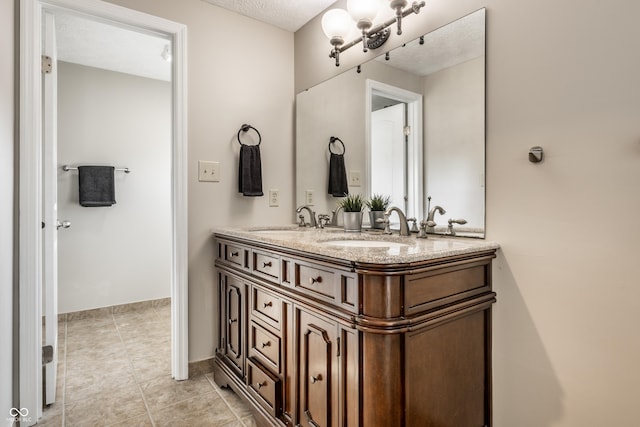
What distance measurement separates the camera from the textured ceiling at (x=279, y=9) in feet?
6.99

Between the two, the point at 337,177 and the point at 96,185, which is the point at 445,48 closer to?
the point at 337,177

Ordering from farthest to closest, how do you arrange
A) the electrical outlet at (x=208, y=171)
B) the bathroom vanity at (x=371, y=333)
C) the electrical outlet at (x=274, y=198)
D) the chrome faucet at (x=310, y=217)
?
1. the electrical outlet at (x=274, y=198)
2. the chrome faucet at (x=310, y=217)
3. the electrical outlet at (x=208, y=171)
4. the bathroom vanity at (x=371, y=333)

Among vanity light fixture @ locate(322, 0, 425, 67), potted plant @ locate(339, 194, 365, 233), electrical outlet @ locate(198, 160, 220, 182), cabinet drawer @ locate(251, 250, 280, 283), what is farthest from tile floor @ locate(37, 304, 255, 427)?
vanity light fixture @ locate(322, 0, 425, 67)

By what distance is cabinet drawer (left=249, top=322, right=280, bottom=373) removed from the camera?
1489 mm

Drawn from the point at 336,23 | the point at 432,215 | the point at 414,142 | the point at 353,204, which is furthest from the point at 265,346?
the point at 336,23

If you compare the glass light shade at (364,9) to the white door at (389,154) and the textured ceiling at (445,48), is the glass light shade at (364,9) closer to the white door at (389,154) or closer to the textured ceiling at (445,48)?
the textured ceiling at (445,48)

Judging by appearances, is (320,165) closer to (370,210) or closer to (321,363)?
(370,210)

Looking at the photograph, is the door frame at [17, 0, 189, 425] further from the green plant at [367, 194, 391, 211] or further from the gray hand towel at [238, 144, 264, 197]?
the green plant at [367, 194, 391, 211]

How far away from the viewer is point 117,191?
10.8 feet

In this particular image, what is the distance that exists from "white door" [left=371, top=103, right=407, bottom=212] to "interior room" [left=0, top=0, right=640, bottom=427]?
8 centimetres

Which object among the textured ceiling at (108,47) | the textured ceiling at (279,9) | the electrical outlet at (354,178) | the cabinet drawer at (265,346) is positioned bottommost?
the cabinet drawer at (265,346)

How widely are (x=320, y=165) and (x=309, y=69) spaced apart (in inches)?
26.8

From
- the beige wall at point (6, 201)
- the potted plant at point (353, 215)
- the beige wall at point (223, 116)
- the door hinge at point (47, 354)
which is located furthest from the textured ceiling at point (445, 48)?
the door hinge at point (47, 354)

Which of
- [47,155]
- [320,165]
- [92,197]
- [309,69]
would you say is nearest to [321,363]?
[320,165]
